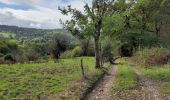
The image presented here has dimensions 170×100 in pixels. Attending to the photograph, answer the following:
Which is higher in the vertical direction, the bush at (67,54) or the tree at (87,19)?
the tree at (87,19)

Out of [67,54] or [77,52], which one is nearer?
[67,54]

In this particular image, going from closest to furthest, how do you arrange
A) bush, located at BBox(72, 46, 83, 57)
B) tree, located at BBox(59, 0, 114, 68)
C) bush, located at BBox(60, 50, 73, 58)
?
tree, located at BBox(59, 0, 114, 68), bush, located at BBox(60, 50, 73, 58), bush, located at BBox(72, 46, 83, 57)

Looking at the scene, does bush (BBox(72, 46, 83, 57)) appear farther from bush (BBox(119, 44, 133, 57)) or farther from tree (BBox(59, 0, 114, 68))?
tree (BBox(59, 0, 114, 68))

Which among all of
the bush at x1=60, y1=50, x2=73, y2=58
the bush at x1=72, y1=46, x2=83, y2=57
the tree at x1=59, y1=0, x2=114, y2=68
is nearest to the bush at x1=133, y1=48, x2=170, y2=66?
the tree at x1=59, y1=0, x2=114, y2=68

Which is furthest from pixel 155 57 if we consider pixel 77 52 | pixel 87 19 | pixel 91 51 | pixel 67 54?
pixel 77 52

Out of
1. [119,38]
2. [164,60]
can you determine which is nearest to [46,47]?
[119,38]

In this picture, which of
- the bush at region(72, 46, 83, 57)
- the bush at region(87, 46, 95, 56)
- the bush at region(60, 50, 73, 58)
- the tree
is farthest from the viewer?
the bush at region(87, 46, 95, 56)

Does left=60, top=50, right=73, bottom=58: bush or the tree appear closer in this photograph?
the tree

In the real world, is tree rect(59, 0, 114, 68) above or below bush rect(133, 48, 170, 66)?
above

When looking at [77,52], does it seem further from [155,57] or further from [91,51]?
[155,57]

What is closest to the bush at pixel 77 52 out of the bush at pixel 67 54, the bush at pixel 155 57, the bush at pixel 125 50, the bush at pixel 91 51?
the bush at pixel 67 54

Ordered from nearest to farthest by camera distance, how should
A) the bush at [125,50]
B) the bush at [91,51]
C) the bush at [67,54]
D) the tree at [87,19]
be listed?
1. the tree at [87,19]
2. the bush at [125,50]
3. the bush at [67,54]
4. the bush at [91,51]

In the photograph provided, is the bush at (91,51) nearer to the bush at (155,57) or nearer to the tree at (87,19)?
the bush at (155,57)

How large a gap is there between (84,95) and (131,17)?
4854cm
